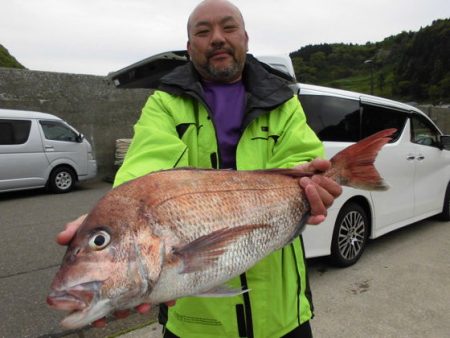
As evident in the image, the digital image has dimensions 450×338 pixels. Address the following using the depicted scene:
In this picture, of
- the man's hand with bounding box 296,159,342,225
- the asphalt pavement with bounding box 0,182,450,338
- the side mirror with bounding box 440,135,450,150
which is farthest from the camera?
the side mirror with bounding box 440,135,450,150

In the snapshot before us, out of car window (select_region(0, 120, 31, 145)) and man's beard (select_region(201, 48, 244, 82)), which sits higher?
man's beard (select_region(201, 48, 244, 82))

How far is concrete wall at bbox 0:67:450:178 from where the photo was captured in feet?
36.7

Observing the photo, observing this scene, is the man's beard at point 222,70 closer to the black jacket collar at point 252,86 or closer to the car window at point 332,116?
the black jacket collar at point 252,86

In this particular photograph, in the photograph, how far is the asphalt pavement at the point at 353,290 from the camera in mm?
3449

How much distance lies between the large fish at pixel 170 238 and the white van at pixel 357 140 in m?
2.63

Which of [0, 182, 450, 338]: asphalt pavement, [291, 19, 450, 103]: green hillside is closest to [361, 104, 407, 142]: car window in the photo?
[0, 182, 450, 338]: asphalt pavement

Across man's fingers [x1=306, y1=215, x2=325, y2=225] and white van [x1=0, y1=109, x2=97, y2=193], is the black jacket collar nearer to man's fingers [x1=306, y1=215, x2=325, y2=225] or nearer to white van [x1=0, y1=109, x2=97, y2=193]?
man's fingers [x1=306, y1=215, x2=325, y2=225]

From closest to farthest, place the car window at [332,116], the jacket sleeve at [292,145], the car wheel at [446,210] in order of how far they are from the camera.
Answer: the jacket sleeve at [292,145]
the car window at [332,116]
the car wheel at [446,210]

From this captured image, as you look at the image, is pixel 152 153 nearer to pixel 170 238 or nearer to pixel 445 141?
pixel 170 238

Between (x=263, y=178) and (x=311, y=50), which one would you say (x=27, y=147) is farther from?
(x=311, y=50)

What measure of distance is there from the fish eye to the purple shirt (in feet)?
2.36

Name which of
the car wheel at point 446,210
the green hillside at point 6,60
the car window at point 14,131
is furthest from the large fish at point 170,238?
the green hillside at point 6,60

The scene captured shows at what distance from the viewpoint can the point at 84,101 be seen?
40.4 feet

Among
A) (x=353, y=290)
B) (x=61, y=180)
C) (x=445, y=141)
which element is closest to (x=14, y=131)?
(x=61, y=180)
